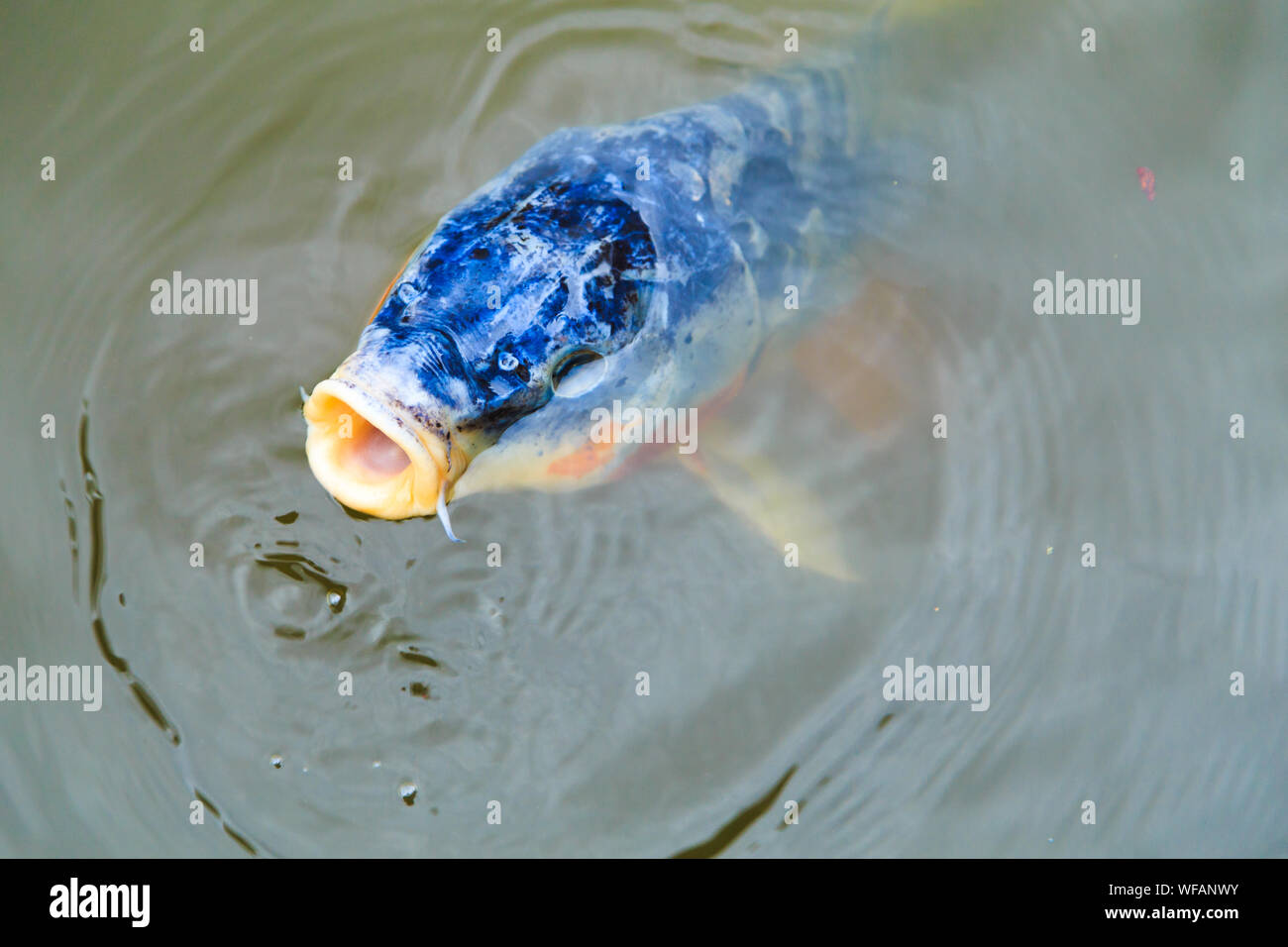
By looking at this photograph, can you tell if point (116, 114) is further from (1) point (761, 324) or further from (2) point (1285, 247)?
(2) point (1285, 247)

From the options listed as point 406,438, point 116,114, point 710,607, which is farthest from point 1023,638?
A: point 116,114

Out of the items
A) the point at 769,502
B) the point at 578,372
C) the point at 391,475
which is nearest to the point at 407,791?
the point at 391,475

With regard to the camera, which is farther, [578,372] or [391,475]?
[578,372]

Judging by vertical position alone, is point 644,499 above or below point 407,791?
above

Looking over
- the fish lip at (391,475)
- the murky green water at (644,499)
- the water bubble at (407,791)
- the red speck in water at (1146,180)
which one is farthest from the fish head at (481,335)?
the red speck in water at (1146,180)

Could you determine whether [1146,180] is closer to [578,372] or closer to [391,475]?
[578,372]

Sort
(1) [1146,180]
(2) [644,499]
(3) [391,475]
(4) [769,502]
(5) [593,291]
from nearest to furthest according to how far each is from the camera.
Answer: (3) [391,475] → (5) [593,291] → (2) [644,499] → (4) [769,502] → (1) [1146,180]

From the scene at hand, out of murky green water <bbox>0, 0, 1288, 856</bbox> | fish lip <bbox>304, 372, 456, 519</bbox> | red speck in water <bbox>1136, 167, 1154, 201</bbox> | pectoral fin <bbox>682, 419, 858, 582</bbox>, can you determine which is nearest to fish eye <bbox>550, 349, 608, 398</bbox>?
fish lip <bbox>304, 372, 456, 519</bbox>

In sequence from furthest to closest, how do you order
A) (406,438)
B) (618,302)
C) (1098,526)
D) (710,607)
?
(1098,526) → (710,607) → (618,302) → (406,438)
